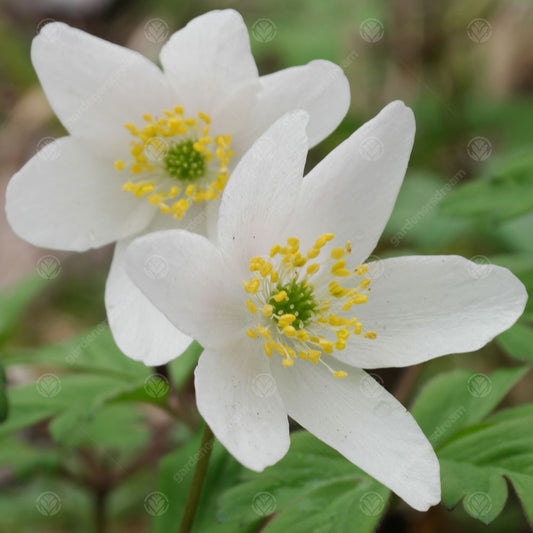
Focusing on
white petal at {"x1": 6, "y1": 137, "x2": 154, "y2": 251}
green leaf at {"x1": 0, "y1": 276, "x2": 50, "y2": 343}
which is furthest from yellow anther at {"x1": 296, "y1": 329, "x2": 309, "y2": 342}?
green leaf at {"x1": 0, "y1": 276, "x2": 50, "y2": 343}

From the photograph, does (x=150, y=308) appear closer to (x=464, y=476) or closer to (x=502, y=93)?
(x=464, y=476)

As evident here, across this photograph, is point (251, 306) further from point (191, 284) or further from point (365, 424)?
point (365, 424)

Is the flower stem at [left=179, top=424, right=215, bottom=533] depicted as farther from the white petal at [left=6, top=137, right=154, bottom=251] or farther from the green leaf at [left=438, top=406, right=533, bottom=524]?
the white petal at [left=6, top=137, right=154, bottom=251]

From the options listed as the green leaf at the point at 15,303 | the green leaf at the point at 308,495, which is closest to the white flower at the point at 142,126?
the green leaf at the point at 308,495

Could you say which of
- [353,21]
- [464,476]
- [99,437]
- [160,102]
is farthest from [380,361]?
[353,21]

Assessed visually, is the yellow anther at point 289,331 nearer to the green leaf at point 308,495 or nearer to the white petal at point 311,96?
the green leaf at point 308,495

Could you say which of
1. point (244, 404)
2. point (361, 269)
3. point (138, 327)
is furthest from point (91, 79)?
point (244, 404)

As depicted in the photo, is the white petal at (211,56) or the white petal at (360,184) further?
the white petal at (211,56)
